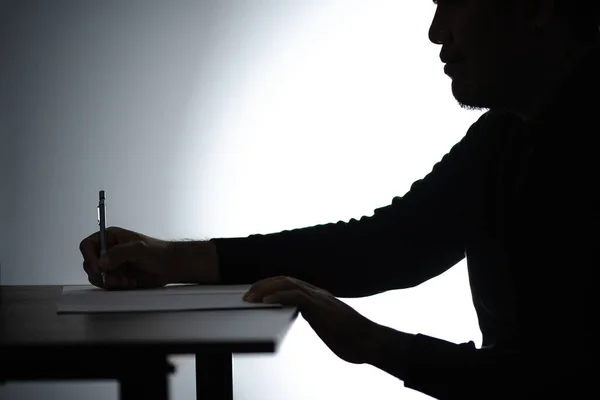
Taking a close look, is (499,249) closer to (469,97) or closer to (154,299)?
(469,97)

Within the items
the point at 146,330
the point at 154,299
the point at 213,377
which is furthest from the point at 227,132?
the point at 146,330

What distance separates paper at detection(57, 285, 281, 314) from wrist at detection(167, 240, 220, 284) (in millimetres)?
21

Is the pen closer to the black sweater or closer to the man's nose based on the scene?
the black sweater

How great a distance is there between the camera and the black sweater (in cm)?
88

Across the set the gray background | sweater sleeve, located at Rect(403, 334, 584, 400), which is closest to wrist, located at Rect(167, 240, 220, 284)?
sweater sleeve, located at Rect(403, 334, 584, 400)

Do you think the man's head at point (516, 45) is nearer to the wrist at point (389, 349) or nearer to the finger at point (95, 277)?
the wrist at point (389, 349)

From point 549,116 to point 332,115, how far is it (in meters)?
1.75

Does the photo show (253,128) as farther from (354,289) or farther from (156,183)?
(354,289)

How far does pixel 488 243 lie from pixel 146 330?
0.54m

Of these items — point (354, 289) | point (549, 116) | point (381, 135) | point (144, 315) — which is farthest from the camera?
point (381, 135)

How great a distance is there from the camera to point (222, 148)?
275cm

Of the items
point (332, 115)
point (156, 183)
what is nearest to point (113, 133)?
point (156, 183)

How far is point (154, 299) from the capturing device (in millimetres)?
966

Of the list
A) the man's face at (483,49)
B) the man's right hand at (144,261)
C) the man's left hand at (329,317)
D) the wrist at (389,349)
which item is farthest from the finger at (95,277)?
the man's face at (483,49)
